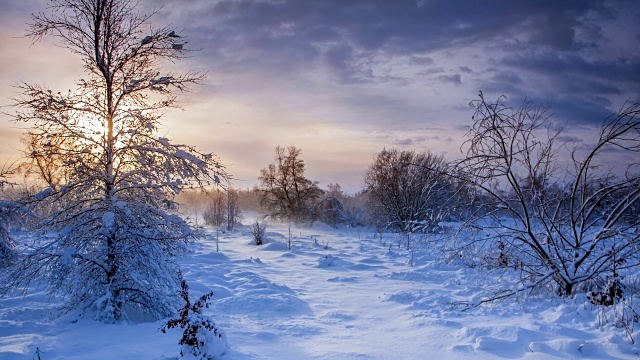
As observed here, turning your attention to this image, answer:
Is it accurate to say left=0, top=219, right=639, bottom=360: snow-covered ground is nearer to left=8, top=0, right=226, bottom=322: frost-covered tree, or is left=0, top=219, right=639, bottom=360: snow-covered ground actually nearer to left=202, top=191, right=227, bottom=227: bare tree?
left=8, top=0, right=226, bottom=322: frost-covered tree

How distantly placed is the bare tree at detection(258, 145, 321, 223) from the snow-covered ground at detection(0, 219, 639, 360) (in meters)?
23.8

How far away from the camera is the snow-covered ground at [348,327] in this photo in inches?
180

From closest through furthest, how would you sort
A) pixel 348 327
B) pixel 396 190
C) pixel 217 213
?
pixel 348 327, pixel 396 190, pixel 217 213

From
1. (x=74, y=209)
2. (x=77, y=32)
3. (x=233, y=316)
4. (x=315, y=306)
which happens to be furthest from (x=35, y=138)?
(x=315, y=306)

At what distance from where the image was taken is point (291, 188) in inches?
1345

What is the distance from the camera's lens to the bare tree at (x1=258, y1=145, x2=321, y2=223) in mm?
33781

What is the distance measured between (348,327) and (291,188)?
2819 cm

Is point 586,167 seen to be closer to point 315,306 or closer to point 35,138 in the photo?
point 315,306

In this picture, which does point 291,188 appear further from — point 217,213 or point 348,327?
point 348,327

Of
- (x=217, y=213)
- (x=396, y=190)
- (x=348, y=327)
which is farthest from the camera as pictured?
(x=217, y=213)

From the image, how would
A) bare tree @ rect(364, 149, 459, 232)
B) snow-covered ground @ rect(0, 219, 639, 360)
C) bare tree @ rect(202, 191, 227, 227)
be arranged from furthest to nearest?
bare tree @ rect(202, 191, 227, 227) < bare tree @ rect(364, 149, 459, 232) < snow-covered ground @ rect(0, 219, 639, 360)

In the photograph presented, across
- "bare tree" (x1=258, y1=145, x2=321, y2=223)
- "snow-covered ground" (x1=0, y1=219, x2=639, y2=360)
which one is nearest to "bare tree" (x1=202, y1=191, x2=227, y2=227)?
"bare tree" (x1=258, y1=145, x2=321, y2=223)

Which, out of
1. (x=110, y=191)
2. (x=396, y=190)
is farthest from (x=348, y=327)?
(x=396, y=190)

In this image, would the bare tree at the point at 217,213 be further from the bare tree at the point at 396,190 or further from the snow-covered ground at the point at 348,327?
the snow-covered ground at the point at 348,327
